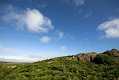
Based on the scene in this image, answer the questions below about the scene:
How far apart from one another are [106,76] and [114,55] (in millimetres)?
26525

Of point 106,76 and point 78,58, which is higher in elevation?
point 78,58

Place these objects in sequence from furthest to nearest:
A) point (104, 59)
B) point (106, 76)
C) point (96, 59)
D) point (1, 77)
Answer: point (96, 59) < point (104, 59) < point (106, 76) < point (1, 77)

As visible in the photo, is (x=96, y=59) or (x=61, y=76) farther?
(x=96, y=59)

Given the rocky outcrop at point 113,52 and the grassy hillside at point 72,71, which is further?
Answer: the rocky outcrop at point 113,52

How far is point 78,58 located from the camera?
229 feet

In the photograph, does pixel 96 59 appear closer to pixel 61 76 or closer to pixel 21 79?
pixel 61 76

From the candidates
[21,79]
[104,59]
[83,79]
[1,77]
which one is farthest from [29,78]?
[104,59]

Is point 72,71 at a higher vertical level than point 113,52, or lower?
lower

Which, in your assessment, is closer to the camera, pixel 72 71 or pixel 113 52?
pixel 72 71

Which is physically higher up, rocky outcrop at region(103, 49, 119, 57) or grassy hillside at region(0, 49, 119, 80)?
rocky outcrop at region(103, 49, 119, 57)

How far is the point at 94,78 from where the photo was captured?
128 feet

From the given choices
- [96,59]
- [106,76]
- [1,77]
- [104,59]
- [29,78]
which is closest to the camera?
[1,77]

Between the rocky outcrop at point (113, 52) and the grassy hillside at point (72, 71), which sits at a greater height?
the rocky outcrop at point (113, 52)

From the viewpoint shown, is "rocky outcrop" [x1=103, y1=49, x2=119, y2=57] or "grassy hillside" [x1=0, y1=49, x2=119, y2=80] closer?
"grassy hillside" [x1=0, y1=49, x2=119, y2=80]
